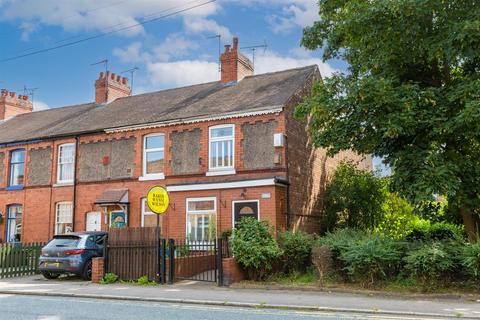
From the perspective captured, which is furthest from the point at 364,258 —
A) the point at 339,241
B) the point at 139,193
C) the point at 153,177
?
the point at 139,193

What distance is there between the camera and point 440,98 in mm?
14234

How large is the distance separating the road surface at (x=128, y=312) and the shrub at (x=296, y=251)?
473 cm

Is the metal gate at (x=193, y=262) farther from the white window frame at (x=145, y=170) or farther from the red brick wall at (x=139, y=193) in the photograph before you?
the white window frame at (x=145, y=170)

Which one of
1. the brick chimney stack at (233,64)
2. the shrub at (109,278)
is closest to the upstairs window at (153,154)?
the brick chimney stack at (233,64)

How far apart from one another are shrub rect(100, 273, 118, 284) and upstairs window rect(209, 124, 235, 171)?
6892 mm

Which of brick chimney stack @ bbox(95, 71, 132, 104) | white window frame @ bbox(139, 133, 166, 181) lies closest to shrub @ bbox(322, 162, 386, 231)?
white window frame @ bbox(139, 133, 166, 181)

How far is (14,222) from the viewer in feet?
87.1

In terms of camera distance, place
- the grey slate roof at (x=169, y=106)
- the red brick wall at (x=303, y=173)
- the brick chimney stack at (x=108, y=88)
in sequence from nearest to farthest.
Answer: the red brick wall at (x=303, y=173) < the grey slate roof at (x=169, y=106) < the brick chimney stack at (x=108, y=88)

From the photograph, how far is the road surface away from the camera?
31.9ft

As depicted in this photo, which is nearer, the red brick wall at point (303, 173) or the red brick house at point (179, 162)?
the red brick house at point (179, 162)

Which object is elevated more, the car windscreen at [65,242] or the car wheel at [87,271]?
the car windscreen at [65,242]

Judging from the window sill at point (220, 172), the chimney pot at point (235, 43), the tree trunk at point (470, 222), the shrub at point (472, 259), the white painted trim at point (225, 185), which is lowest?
the shrub at point (472, 259)

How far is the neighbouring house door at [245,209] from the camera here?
19.4 meters

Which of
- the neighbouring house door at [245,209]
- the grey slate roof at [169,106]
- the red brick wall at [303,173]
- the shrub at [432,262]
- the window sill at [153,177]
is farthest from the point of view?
the window sill at [153,177]
